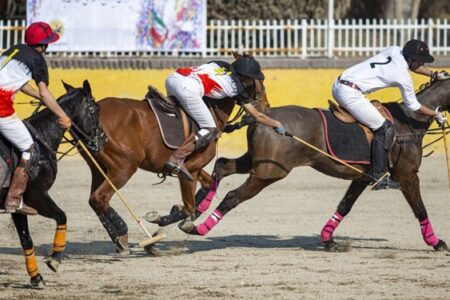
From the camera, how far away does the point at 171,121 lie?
40.4 feet

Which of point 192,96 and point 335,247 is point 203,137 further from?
point 335,247

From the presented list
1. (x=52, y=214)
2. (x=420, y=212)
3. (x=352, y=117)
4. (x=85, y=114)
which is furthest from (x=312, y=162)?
(x=52, y=214)

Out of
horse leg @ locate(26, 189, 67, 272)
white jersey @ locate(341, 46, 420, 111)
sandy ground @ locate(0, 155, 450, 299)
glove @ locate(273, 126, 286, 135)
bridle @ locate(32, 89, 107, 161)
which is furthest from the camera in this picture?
white jersey @ locate(341, 46, 420, 111)

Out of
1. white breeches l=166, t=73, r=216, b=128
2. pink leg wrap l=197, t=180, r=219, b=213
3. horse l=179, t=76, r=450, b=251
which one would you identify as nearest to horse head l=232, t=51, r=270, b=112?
horse l=179, t=76, r=450, b=251

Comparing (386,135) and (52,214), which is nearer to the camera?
(52,214)

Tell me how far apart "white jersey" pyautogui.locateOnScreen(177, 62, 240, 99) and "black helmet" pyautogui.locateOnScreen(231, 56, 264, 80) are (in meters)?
0.11

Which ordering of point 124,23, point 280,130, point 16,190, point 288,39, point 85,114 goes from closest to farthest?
point 16,190
point 85,114
point 280,130
point 124,23
point 288,39

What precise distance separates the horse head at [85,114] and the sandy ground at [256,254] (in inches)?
49.2

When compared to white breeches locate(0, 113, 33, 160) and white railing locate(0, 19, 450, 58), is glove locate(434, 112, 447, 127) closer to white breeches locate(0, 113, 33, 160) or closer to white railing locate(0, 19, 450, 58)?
white breeches locate(0, 113, 33, 160)

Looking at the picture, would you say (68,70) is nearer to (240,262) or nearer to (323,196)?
(323,196)

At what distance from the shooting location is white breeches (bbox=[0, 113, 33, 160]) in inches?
403

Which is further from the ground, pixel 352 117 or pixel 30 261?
pixel 352 117

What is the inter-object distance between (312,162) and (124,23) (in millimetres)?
8590

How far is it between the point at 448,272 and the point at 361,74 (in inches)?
99.7
